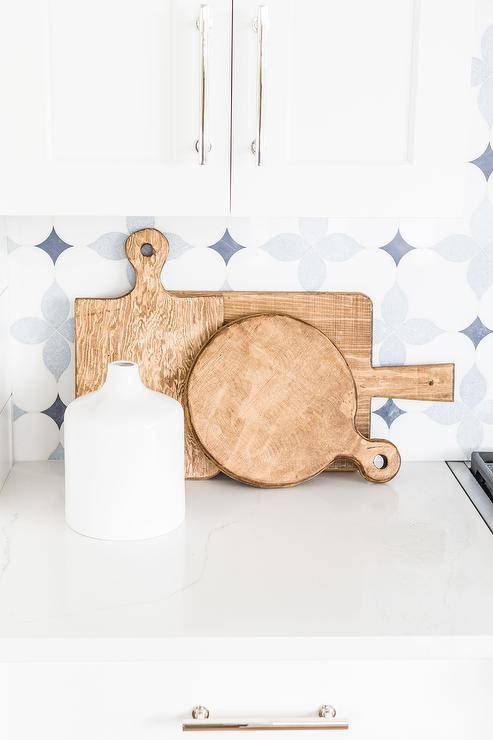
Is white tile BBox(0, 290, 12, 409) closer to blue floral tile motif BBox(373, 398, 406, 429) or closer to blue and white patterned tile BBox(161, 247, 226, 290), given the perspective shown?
blue and white patterned tile BBox(161, 247, 226, 290)

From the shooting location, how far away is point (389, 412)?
6.42 ft

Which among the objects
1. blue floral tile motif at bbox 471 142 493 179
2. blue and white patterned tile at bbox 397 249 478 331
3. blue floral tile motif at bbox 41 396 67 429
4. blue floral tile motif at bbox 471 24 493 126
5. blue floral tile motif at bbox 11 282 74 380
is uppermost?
blue floral tile motif at bbox 471 24 493 126

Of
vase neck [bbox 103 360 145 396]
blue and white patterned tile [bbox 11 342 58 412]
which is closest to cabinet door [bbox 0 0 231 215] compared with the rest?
vase neck [bbox 103 360 145 396]

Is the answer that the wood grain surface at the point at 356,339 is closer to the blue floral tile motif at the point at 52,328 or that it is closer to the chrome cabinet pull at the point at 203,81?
the blue floral tile motif at the point at 52,328

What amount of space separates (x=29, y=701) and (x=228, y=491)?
612 mm

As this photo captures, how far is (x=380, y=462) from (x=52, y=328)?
2.45 feet

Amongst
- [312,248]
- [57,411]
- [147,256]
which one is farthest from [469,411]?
[57,411]

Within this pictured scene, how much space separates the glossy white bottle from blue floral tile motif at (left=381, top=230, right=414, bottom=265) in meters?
0.60

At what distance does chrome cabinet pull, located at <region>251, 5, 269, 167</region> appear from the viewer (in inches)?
53.5

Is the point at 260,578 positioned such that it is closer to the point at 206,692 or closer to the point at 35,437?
the point at 206,692

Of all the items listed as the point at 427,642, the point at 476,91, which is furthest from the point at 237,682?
the point at 476,91

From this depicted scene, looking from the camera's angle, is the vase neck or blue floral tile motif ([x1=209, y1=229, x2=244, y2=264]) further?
A: blue floral tile motif ([x1=209, y1=229, x2=244, y2=264])

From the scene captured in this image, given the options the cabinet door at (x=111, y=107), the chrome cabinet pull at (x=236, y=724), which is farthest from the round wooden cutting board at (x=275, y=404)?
the chrome cabinet pull at (x=236, y=724)

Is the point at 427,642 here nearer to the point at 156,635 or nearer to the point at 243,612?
the point at 243,612
